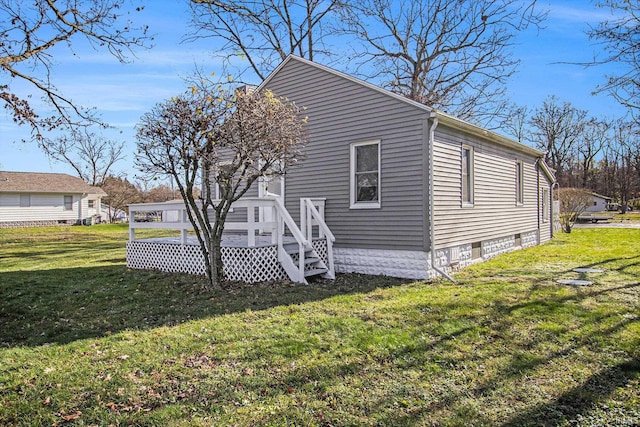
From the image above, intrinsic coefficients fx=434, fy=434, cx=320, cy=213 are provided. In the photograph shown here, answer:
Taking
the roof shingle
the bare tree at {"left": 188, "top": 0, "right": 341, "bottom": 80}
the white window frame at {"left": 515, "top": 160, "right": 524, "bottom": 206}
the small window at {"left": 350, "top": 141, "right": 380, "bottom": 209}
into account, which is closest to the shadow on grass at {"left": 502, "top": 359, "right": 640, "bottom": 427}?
Result: the small window at {"left": 350, "top": 141, "right": 380, "bottom": 209}

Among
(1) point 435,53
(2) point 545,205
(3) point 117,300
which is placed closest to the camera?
(3) point 117,300

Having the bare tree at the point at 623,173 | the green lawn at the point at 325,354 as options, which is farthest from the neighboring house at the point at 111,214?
the bare tree at the point at 623,173

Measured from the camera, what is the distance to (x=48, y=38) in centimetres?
812

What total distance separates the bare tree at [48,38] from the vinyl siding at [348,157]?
4083 mm

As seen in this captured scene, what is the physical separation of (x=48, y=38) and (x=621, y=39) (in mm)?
9281

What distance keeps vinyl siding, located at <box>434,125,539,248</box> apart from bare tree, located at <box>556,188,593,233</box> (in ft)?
24.3

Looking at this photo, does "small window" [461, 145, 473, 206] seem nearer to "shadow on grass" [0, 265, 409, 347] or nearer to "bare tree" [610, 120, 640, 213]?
"shadow on grass" [0, 265, 409, 347]

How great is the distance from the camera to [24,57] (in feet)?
25.3

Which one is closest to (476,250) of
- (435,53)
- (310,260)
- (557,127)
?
(310,260)

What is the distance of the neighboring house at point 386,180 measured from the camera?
29.6ft

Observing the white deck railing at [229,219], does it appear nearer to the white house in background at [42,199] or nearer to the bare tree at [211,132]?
the bare tree at [211,132]

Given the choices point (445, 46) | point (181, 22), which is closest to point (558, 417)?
point (181, 22)

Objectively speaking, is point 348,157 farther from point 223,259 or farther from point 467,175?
point 223,259

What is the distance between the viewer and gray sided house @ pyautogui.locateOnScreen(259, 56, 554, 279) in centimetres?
Answer: 901
